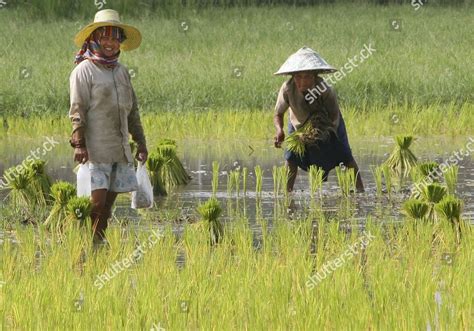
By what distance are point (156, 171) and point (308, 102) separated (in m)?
1.38

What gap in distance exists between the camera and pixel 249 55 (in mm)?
20547

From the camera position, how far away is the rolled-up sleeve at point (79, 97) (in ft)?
27.8

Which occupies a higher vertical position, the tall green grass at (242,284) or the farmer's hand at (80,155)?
the farmer's hand at (80,155)

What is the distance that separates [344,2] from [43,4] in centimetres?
719

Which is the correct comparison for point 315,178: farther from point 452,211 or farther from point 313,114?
point 452,211

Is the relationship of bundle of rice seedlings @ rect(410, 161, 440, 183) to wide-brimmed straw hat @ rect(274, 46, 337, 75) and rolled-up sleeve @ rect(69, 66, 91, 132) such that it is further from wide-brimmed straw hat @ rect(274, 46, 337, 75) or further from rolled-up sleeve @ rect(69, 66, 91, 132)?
rolled-up sleeve @ rect(69, 66, 91, 132)

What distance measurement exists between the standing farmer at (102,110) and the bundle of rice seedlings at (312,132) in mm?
2243

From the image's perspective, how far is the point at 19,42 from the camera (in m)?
23.1

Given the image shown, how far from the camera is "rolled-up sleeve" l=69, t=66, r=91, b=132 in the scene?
27.8 ft

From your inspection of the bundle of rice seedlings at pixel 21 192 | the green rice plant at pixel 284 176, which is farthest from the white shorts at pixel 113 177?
the green rice plant at pixel 284 176

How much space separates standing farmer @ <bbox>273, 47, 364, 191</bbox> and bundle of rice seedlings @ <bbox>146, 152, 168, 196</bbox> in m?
0.99

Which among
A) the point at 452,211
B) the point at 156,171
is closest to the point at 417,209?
the point at 452,211

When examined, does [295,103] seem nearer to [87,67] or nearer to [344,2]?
[87,67]

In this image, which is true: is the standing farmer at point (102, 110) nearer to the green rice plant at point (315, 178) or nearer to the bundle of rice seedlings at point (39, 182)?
the bundle of rice seedlings at point (39, 182)
